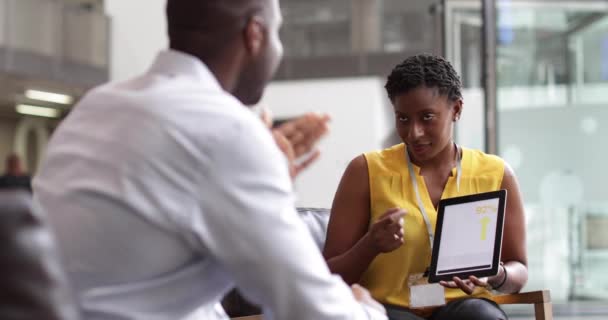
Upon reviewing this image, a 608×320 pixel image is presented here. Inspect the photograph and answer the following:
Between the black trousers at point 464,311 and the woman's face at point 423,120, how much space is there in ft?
1.49

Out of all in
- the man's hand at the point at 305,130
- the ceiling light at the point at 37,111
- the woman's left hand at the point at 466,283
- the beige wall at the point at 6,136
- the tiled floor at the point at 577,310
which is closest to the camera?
the man's hand at the point at 305,130

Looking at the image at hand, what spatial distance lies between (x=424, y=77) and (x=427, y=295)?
0.64 meters

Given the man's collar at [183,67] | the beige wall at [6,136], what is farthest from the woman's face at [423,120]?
the beige wall at [6,136]

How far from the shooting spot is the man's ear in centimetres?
133

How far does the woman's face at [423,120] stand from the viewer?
2.49 meters

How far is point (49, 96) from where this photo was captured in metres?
13.8

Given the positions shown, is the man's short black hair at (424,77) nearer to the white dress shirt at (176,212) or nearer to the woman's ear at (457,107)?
the woman's ear at (457,107)

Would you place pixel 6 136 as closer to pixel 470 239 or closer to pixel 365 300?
pixel 470 239

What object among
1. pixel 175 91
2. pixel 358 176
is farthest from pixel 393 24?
pixel 175 91

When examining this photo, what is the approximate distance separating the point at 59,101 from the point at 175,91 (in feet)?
44.8

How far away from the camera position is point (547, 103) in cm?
712

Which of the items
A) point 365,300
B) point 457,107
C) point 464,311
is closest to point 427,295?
point 464,311

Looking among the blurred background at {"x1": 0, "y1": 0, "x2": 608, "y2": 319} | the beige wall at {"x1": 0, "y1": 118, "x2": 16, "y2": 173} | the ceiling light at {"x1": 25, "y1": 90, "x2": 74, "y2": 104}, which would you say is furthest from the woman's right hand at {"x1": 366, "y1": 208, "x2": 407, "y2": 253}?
the beige wall at {"x1": 0, "y1": 118, "x2": 16, "y2": 173}

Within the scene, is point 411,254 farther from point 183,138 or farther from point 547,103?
point 547,103
